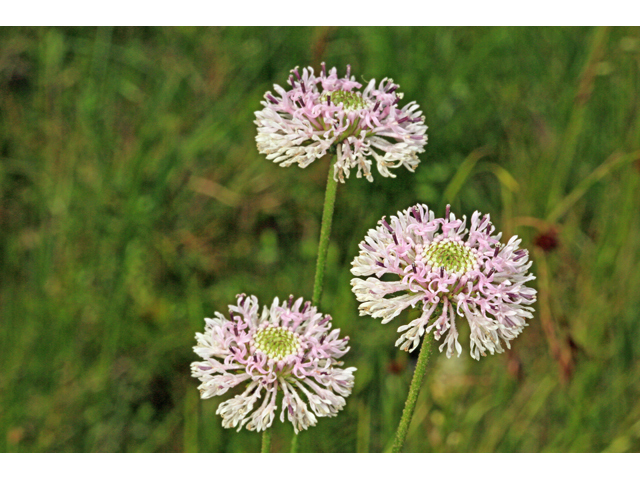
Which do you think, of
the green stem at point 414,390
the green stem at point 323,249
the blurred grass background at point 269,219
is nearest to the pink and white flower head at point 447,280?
the green stem at point 414,390

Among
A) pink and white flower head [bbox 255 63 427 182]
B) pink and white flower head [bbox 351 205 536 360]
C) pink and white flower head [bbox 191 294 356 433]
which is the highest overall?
pink and white flower head [bbox 255 63 427 182]

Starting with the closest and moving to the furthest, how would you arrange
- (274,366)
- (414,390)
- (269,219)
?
1. (414,390)
2. (274,366)
3. (269,219)

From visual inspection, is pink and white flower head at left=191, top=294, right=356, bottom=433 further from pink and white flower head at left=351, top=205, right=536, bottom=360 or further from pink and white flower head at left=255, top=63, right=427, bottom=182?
pink and white flower head at left=255, top=63, right=427, bottom=182

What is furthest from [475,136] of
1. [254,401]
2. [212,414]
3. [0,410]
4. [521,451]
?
[0,410]

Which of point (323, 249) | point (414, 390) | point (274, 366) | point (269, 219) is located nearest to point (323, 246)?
point (323, 249)

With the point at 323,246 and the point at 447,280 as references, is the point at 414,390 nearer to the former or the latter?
the point at 447,280

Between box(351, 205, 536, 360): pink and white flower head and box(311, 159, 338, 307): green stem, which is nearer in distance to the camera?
box(351, 205, 536, 360): pink and white flower head

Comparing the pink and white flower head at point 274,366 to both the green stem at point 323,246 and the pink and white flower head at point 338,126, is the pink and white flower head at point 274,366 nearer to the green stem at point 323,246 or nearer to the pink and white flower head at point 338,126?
the green stem at point 323,246

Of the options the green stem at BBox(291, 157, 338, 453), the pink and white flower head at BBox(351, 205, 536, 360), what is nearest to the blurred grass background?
the green stem at BBox(291, 157, 338, 453)
